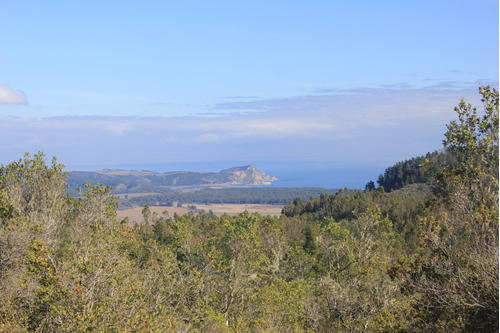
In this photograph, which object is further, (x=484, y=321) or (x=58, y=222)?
(x=58, y=222)

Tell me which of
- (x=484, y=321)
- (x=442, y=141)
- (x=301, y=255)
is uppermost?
(x=442, y=141)

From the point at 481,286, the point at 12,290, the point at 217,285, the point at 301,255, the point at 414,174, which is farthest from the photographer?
the point at 414,174

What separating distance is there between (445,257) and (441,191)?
84.1 inches

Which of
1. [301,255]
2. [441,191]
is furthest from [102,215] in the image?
[301,255]

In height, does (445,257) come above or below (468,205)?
below

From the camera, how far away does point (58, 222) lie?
2647 cm

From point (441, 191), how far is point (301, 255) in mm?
30782

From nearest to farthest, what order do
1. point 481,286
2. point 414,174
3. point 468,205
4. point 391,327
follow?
point 481,286 → point 468,205 → point 391,327 → point 414,174

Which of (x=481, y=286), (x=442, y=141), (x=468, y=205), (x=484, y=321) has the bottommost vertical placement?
(x=484, y=321)

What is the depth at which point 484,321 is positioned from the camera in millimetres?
12758

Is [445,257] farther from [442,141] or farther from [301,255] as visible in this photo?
[301,255]

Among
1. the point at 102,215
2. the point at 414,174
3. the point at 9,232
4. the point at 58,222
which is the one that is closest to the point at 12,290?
the point at 9,232

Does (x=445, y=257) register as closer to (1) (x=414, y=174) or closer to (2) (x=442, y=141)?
(2) (x=442, y=141)

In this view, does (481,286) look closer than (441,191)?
Yes
